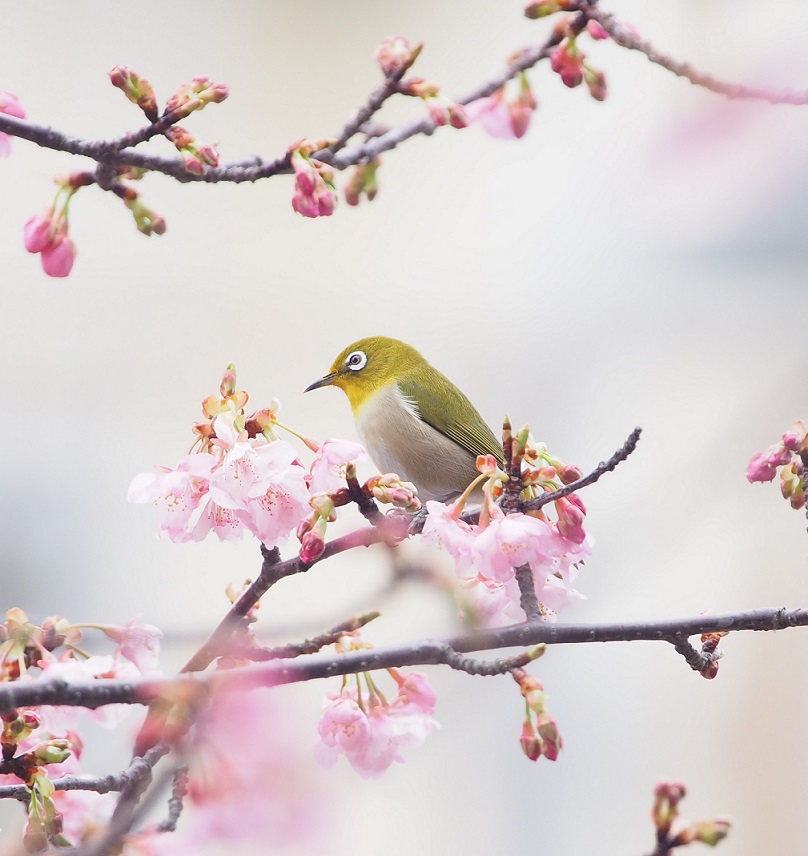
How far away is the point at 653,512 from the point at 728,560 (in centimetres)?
83

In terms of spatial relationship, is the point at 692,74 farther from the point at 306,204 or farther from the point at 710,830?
the point at 710,830

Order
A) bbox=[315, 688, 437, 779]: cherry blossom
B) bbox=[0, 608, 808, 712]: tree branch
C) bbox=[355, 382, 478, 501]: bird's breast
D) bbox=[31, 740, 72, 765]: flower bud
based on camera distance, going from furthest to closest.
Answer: bbox=[355, 382, 478, 501]: bird's breast → bbox=[315, 688, 437, 779]: cherry blossom → bbox=[31, 740, 72, 765]: flower bud → bbox=[0, 608, 808, 712]: tree branch

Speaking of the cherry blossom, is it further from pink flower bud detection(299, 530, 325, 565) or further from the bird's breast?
the bird's breast

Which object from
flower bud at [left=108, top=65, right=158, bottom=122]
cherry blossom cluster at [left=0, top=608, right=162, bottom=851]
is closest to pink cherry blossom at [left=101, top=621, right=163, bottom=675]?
cherry blossom cluster at [left=0, top=608, right=162, bottom=851]


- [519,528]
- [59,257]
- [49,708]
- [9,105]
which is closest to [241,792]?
[49,708]

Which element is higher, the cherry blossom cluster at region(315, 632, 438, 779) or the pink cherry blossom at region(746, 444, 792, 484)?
the pink cherry blossom at region(746, 444, 792, 484)

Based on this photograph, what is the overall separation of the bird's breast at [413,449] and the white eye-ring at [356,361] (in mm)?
55

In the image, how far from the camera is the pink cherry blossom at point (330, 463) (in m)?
0.68

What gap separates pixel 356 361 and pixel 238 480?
2.53 feet

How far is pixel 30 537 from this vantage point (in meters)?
2.42

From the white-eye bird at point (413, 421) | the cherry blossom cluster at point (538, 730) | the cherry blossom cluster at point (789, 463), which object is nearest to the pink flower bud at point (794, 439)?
the cherry blossom cluster at point (789, 463)

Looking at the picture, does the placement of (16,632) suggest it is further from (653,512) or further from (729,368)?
(729,368)

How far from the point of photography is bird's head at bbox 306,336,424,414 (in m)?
1.40

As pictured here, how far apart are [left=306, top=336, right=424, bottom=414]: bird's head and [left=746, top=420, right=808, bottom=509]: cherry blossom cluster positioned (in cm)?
79
